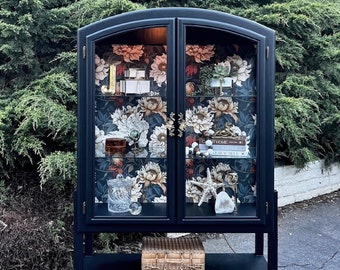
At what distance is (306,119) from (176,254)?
2.02 meters

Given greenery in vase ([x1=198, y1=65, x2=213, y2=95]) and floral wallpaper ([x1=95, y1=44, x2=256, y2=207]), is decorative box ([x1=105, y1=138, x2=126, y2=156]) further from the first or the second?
greenery in vase ([x1=198, y1=65, x2=213, y2=95])

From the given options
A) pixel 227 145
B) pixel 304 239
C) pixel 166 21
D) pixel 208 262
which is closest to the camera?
pixel 166 21

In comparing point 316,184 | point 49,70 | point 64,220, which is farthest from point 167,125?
point 316,184

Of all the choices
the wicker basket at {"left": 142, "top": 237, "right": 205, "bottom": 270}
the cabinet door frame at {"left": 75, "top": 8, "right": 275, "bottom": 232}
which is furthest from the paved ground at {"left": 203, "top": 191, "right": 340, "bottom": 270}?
the cabinet door frame at {"left": 75, "top": 8, "right": 275, "bottom": 232}

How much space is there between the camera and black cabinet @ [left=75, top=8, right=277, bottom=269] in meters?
1.74

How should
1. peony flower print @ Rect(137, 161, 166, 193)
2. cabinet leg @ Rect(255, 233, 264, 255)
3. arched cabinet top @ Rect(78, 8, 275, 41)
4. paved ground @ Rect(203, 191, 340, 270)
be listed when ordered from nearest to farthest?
arched cabinet top @ Rect(78, 8, 275, 41), peony flower print @ Rect(137, 161, 166, 193), cabinet leg @ Rect(255, 233, 264, 255), paved ground @ Rect(203, 191, 340, 270)

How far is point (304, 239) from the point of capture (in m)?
2.91

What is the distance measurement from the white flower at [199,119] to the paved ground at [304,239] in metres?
1.16

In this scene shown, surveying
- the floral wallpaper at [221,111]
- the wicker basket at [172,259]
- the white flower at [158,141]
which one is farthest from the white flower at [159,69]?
the wicker basket at [172,259]

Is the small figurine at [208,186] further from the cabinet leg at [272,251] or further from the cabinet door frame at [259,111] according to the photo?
the cabinet leg at [272,251]

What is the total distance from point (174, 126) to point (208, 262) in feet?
2.66

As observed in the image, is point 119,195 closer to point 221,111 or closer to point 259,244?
point 221,111

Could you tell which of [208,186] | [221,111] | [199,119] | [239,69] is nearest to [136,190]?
[208,186]

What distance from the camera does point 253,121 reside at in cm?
186
